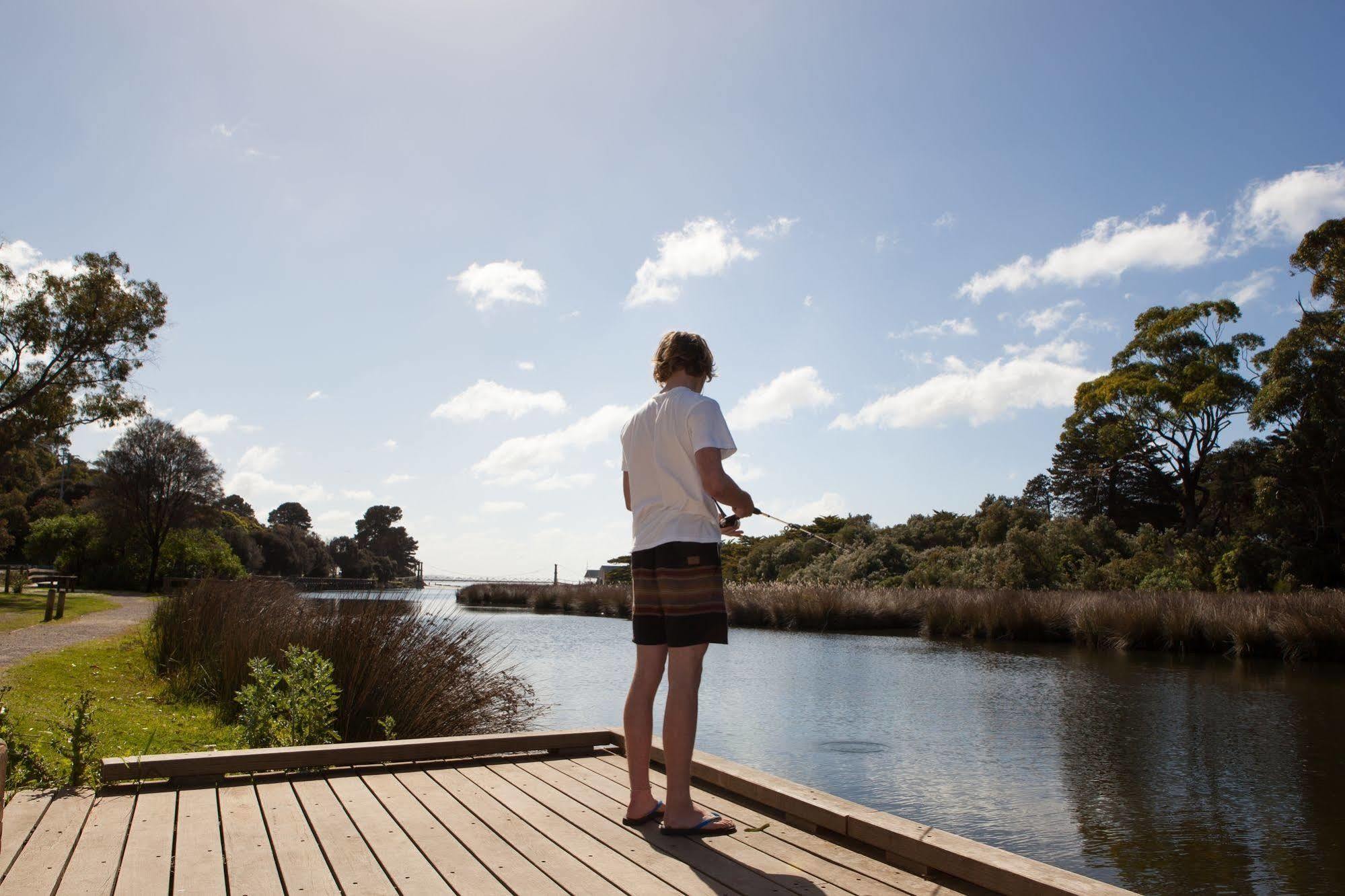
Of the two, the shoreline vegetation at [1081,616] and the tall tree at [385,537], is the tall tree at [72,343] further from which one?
the tall tree at [385,537]

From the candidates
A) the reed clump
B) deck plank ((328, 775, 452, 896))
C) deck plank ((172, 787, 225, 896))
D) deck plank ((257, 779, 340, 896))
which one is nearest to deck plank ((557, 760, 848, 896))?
deck plank ((328, 775, 452, 896))

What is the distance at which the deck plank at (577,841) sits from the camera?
2.10m

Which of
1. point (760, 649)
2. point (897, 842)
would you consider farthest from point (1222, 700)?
point (897, 842)

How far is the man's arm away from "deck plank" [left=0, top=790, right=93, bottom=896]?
1.72m

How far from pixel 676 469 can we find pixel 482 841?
110 centimetres

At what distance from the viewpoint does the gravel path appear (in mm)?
9305

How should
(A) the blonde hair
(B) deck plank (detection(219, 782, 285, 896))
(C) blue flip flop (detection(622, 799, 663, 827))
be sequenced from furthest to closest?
(A) the blonde hair < (C) blue flip flop (detection(622, 799, 663, 827)) < (B) deck plank (detection(219, 782, 285, 896))

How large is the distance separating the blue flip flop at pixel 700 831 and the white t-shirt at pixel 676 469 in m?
0.75

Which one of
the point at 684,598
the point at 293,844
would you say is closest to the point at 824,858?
the point at 684,598

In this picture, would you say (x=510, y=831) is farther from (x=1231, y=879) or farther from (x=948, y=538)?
(x=948, y=538)

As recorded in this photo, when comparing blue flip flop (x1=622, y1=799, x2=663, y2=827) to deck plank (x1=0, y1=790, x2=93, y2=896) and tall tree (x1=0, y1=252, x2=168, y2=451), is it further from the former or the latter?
tall tree (x1=0, y1=252, x2=168, y2=451)

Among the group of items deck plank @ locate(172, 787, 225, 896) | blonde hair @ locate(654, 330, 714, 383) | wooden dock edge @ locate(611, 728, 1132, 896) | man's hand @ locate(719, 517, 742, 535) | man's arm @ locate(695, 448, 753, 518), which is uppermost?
blonde hair @ locate(654, 330, 714, 383)

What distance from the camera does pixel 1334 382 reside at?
58.8ft

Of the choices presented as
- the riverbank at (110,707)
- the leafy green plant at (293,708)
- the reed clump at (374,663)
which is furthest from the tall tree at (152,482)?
the leafy green plant at (293,708)
